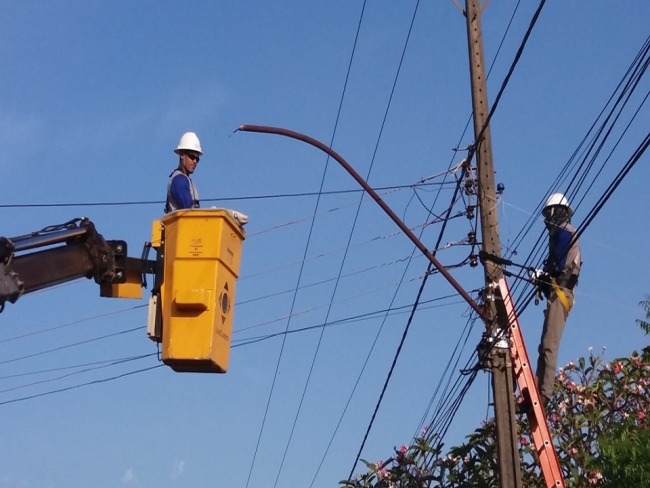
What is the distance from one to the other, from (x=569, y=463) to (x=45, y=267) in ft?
26.3

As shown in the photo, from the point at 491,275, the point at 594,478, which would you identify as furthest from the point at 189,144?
the point at 594,478

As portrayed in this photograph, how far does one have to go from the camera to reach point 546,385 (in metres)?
12.8

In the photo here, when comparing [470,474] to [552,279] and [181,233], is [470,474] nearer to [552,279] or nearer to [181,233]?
[552,279]

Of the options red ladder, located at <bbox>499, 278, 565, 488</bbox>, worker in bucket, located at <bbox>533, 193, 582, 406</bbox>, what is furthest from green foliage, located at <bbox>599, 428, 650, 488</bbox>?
worker in bucket, located at <bbox>533, 193, 582, 406</bbox>

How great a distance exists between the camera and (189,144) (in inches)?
358

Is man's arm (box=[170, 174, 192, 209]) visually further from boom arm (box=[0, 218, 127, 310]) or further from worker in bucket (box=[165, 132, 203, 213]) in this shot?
boom arm (box=[0, 218, 127, 310])

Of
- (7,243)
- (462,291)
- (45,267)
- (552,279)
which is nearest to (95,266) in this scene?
(45,267)

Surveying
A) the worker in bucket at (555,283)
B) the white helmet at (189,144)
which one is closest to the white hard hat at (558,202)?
the worker in bucket at (555,283)

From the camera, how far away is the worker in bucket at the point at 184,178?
27.6 ft

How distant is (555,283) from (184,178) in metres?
5.65

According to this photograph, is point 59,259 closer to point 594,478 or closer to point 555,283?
A: point 555,283

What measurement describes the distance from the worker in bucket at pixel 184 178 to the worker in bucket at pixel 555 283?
512 cm

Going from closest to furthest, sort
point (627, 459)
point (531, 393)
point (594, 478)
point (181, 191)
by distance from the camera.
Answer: point (181, 191)
point (627, 459)
point (531, 393)
point (594, 478)

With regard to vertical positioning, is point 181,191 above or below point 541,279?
below
